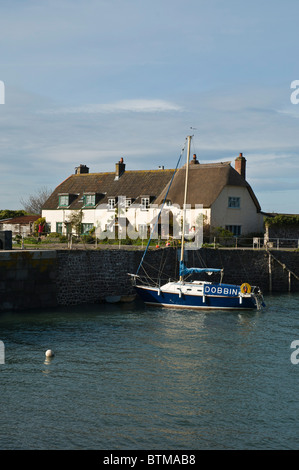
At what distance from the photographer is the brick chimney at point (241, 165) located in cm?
5619

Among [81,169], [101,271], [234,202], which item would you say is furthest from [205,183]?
[101,271]

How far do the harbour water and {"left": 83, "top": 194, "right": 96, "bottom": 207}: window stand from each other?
31.8 metres

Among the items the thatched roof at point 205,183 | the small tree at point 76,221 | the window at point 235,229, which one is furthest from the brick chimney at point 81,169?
the window at point 235,229

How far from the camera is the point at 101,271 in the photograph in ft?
117

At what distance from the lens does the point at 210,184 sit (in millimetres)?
52438

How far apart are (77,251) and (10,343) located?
12.8 meters

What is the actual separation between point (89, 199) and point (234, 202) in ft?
52.6

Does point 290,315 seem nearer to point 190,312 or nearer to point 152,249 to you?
point 190,312

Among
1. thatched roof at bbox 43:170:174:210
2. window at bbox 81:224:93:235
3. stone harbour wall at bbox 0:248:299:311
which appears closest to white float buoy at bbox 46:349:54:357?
stone harbour wall at bbox 0:248:299:311

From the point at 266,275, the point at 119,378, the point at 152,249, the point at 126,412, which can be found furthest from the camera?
the point at 266,275

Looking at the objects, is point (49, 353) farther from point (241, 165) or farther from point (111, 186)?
point (111, 186)

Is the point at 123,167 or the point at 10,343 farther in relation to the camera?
the point at 123,167
